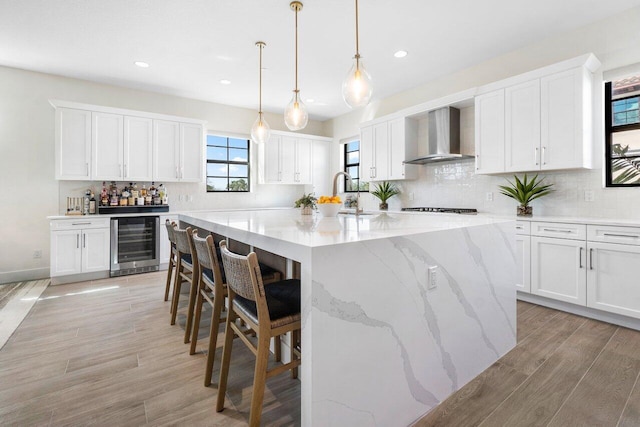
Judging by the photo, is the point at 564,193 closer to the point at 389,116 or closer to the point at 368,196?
the point at 389,116

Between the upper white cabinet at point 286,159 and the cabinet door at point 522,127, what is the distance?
12.7ft

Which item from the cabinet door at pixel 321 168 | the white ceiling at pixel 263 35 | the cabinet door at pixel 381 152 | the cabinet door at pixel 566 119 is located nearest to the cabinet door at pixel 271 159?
the cabinet door at pixel 321 168

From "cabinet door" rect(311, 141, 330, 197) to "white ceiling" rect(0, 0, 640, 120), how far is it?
6.94 ft

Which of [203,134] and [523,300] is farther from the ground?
[203,134]

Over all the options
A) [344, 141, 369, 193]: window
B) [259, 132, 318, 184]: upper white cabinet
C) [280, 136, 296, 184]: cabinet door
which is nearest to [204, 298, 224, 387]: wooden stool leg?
[259, 132, 318, 184]: upper white cabinet

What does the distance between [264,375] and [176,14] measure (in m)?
3.29

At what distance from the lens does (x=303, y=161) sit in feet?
21.5

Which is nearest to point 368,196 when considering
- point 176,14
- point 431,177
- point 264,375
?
point 431,177

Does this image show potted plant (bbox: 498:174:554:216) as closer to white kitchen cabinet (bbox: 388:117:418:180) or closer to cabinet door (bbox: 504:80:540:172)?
cabinet door (bbox: 504:80:540:172)

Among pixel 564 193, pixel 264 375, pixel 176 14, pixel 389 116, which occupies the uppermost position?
pixel 176 14

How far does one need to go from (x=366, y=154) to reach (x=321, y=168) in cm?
149

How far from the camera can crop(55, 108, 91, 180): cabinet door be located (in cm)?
416

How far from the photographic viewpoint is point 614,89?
3119 millimetres

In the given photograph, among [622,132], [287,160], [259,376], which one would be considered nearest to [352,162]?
[287,160]
